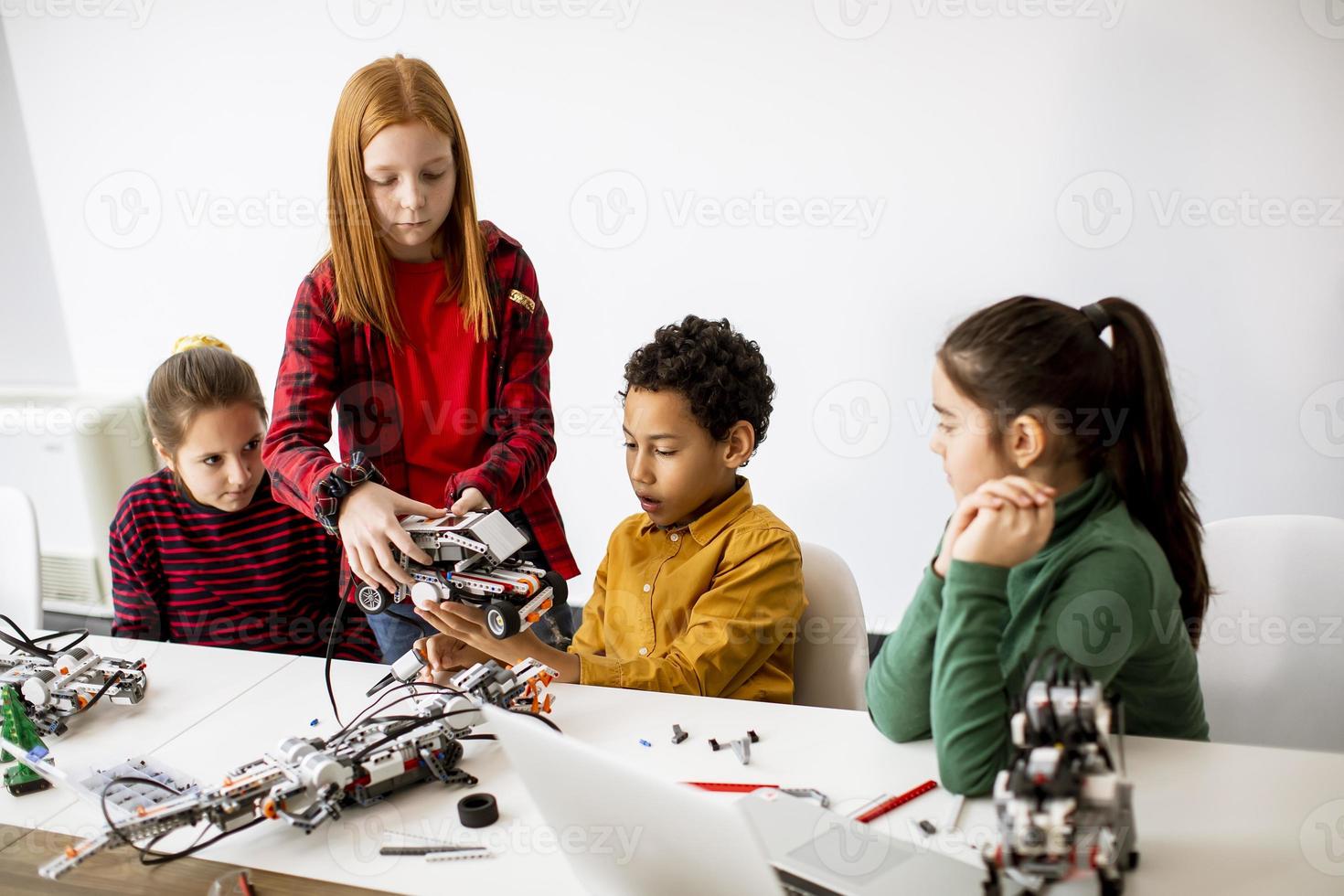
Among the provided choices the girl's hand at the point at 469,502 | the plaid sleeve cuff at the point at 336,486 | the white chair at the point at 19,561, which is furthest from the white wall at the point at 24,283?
the girl's hand at the point at 469,502

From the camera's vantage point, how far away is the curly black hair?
202cm

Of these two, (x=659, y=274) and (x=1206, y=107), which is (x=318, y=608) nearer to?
(x=659, y=274)

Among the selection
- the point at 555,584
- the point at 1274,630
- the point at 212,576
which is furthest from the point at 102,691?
the point at 1274,630

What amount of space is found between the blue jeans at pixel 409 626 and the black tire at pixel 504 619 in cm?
41

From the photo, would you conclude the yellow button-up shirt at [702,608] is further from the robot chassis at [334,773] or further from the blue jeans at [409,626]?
the robot chassis at [334,773]

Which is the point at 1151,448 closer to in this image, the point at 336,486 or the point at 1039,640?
the point at 1039,640

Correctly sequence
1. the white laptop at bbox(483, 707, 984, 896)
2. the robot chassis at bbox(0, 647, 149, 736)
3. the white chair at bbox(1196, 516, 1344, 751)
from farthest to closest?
1. the white chair at bbox(1196, 516, 1344, 751)
2. the robot chassis at bbox(0, 647, 149, 736)
3. the white laptop at bbox(483, 707, 984, 896)

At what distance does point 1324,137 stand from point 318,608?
273cm

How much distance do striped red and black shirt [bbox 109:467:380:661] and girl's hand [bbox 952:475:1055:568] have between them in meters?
1.41

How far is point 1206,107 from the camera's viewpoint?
2.95 meters

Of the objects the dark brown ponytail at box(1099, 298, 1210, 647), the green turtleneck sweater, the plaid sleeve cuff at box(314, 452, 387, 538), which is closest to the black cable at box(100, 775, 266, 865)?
the plaid sleeve cuff at box(314, 452, 387, 538)

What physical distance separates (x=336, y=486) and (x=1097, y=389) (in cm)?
113

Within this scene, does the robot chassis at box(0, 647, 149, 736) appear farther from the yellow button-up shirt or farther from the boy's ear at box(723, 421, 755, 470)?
the boy's ear at box(723, 421, 755, 470)

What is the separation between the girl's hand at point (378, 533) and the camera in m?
1.66
